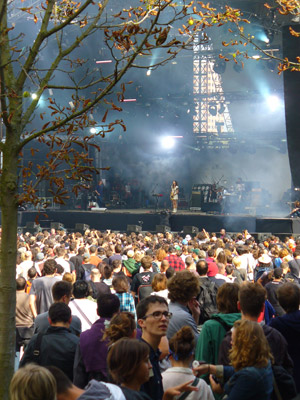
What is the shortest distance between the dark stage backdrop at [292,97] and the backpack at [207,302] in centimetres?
998

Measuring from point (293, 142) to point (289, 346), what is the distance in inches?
487

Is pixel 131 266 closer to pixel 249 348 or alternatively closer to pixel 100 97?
pixel 100 97

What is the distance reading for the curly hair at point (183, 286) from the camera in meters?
5.21

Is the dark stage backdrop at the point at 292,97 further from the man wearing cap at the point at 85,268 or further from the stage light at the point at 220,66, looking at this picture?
the stage light at the point at 220,66

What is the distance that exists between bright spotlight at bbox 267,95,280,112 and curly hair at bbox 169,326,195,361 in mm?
28266

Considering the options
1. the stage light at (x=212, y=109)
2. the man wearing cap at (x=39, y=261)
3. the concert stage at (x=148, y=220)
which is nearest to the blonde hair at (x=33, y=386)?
the man wearing cap at (x=39, y=261)

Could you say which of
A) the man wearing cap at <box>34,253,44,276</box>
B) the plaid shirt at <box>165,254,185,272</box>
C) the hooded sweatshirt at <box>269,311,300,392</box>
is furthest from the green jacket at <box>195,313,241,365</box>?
the man wearing cap at <box>34,253,44,276</box>

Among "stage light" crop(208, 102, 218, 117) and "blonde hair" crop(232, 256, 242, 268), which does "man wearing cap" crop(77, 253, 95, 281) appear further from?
"stage light" crop(208, 102, 218, 117)

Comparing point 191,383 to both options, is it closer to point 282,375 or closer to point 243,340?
point 243,340

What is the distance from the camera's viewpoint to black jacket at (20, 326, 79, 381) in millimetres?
4789

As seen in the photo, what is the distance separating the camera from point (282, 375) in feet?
13.4

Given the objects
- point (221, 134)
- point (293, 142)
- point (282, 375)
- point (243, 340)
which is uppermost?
point (221, 134)

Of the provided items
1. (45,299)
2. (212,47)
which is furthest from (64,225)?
(45,299)

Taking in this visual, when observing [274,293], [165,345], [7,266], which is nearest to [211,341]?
[165,345]
